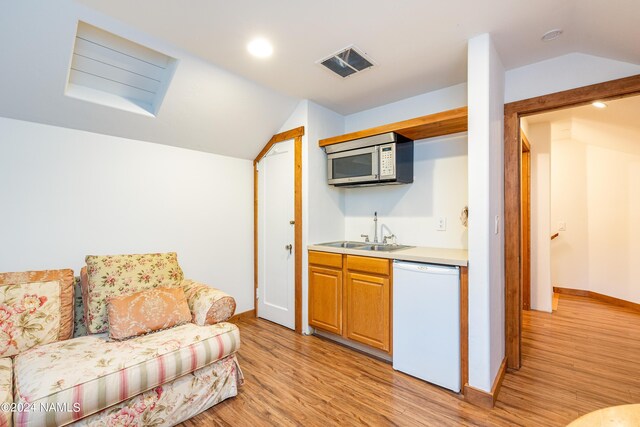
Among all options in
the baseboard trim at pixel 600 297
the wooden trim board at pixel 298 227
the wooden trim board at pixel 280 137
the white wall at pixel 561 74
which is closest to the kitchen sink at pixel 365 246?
the wooden trim board at pixel 298 227

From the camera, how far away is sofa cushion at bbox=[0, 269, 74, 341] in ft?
5.92

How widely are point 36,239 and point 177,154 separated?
1.26m

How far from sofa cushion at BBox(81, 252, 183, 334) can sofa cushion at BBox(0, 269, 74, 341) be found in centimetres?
9

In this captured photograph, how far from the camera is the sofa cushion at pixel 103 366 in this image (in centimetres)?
129

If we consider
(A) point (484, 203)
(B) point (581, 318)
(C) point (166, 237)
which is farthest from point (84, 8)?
(B) point (581, 318)

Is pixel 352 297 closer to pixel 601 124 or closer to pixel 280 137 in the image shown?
→ pixel 280 137

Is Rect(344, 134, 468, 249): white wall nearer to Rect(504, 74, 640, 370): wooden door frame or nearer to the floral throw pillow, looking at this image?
Rect(504, 74, 640, 370): wooden door frame

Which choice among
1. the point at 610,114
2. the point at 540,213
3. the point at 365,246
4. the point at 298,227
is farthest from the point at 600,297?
the point at 298,227

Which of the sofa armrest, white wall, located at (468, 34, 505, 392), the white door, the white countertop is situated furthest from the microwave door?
the sofa armrest

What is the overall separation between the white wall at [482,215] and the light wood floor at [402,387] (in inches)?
10.6

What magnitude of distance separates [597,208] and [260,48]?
16.3 ft

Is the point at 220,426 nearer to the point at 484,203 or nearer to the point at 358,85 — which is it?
the point at 484,203

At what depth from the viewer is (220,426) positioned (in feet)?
5.55

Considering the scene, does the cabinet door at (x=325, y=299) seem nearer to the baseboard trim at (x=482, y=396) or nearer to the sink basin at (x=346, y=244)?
the sink basin at (x=346, y=244)
